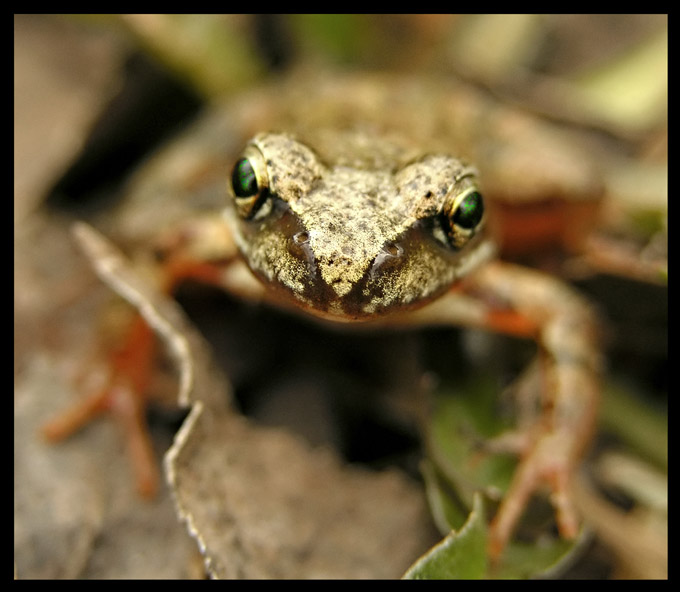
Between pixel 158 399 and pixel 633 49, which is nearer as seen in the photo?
pixel 158 399

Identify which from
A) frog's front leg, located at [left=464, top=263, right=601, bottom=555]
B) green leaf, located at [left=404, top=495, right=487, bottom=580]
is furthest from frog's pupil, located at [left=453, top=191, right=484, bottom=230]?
green leaf, located at [left=404, top=495, right=487, bottom=580]

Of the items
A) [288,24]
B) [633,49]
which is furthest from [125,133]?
[633,49]

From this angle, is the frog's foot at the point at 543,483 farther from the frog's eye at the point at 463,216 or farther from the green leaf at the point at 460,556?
the frog's eye at the point at 463,216

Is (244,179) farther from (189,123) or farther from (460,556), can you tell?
(189,123)

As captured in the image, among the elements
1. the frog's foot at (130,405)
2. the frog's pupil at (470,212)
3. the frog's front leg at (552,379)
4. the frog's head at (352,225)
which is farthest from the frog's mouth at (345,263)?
the frog's foot at (130,405)

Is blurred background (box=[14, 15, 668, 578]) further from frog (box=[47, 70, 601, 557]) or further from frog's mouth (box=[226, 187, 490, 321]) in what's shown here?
frog's mouth (box=[226, 187, 490, 321])

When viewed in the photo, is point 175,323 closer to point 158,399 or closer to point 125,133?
point 158,399
